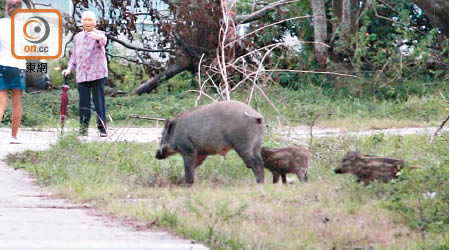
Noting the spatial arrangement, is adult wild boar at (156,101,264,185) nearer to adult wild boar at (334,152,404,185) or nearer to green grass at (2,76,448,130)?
adult wild boar at (334,152,404,185)

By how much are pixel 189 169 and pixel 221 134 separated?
1.55 feet

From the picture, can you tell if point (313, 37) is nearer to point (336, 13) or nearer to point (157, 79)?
point (336, 13)

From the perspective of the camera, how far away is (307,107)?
60.0 ft

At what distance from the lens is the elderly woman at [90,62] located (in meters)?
14.4

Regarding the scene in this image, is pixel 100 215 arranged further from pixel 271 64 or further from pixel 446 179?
pixel 271 64

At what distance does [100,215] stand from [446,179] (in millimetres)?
2852

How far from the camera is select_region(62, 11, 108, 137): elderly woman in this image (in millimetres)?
14430

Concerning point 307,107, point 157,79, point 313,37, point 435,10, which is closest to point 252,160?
point 307,107

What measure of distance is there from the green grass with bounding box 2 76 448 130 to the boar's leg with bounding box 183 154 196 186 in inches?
196

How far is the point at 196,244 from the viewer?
735 cm

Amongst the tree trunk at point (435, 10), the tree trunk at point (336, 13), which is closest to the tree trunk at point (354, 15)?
the tree trunk at point (336, 13)

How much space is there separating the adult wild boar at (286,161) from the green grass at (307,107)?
4.55 meters

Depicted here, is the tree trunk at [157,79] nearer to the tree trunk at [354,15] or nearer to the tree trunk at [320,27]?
the tree trunk at [320,27]

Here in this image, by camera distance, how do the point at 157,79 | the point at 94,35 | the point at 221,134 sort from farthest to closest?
the point at 157,79, the point at 94,35, the point at 221,134
